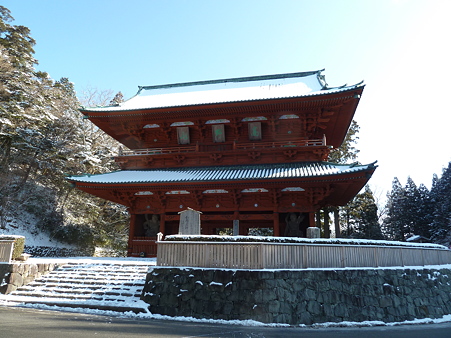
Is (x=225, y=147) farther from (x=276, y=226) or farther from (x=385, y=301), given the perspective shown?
(x=385, y=301)

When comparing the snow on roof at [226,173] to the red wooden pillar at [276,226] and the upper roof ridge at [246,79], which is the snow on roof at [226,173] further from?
the upper roof ridge at [246,79]

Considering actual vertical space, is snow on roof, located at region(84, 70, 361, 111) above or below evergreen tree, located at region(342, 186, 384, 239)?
above

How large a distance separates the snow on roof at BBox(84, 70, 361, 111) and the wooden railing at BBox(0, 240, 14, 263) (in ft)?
32.7

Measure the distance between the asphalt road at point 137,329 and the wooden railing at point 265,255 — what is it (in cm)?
212

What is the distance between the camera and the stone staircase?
1092 cm

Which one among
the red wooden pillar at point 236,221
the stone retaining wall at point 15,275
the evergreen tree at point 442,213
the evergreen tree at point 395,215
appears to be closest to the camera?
the stone retaining wall at point 15,275

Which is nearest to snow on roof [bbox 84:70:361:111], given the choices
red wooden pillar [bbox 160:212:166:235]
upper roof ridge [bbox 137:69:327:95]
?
upper roof ridge [bbox 137:69:327:95]

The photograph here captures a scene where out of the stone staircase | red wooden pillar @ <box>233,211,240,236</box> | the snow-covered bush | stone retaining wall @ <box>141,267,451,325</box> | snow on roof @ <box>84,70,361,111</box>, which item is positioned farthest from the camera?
snow on roof @ <box>84,70,361,111</box>

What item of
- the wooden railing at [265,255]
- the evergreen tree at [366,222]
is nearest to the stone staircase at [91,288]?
the wooden railing at [265,255]

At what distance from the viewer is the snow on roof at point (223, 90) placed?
21.6 m

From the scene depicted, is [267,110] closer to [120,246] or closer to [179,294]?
[179,294]

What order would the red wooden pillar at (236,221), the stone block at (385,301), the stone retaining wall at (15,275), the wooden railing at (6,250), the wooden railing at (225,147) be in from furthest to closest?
the wooden railing at (225,147), the red wooden pillar at (236,221), the wooden railing at (6,250), the stone retaining wall at (15,275), the stone block at (385,301)

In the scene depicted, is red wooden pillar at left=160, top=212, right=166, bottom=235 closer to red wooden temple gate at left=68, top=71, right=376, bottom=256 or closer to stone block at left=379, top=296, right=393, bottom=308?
red wooden temple gate at left=68, top=71, right=376, bottom=256

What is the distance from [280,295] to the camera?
10172 mm
